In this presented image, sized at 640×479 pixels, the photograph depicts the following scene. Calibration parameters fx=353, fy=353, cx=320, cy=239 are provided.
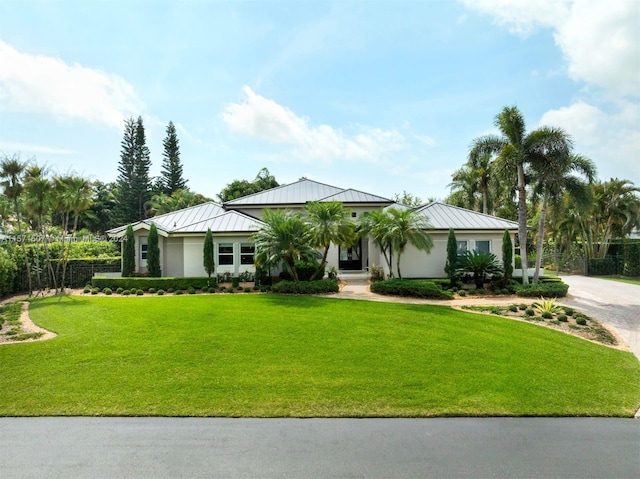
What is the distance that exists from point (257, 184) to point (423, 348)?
40423 mm

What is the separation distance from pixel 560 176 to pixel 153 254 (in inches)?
893

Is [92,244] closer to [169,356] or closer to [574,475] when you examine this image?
[169,356]

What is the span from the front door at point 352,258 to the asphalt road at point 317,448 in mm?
20578

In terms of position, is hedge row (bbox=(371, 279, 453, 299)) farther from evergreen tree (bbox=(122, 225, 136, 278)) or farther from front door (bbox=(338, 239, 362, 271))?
evergreen tree (bbox=(122, 225, 136, 278))

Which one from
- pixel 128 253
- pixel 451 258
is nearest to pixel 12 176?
pixel 128 253

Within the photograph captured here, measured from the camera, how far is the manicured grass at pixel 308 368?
608 centimetres

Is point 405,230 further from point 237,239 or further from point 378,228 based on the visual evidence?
point 237,239

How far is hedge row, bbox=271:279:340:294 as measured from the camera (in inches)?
671

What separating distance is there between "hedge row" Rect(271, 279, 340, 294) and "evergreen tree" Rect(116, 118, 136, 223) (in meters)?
39.9

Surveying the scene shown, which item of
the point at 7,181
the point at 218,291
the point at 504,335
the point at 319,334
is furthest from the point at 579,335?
the point at 7,181

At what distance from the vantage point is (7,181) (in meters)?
16.2

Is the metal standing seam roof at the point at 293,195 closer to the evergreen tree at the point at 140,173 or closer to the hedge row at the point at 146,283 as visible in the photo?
the hedge row at the point at 146,283

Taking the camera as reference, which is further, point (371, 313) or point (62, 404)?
point (371, 313)

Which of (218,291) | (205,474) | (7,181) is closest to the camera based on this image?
(205,474)
